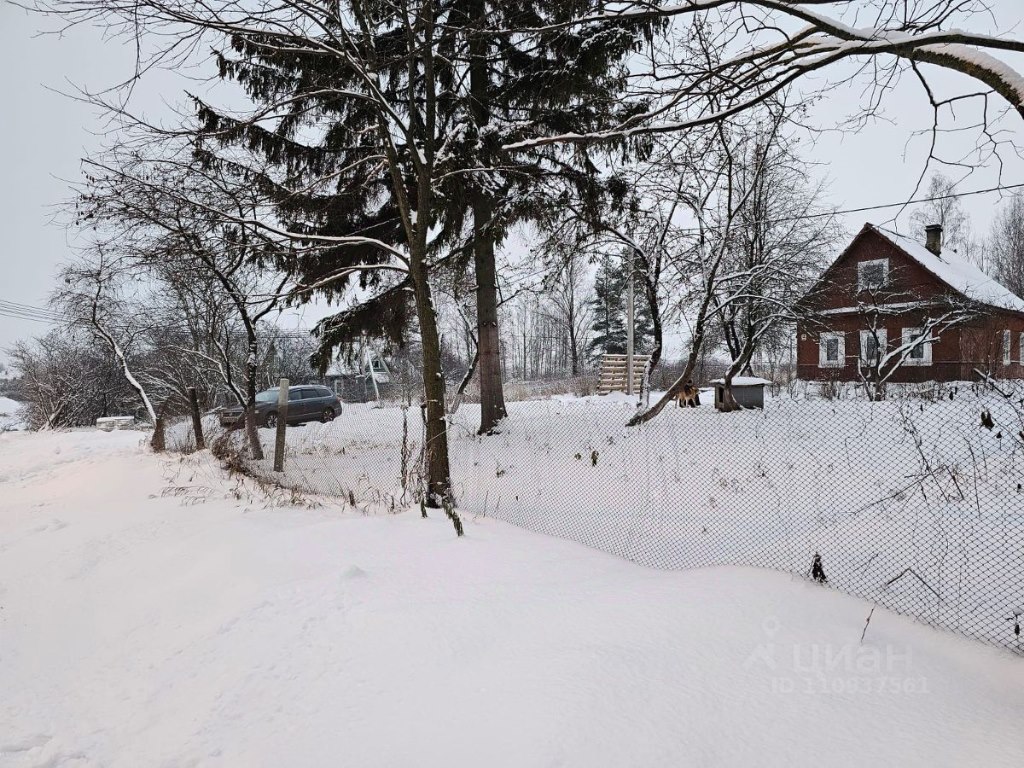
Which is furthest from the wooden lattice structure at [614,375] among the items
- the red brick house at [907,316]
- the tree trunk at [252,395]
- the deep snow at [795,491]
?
the tree trunk at [252,395]

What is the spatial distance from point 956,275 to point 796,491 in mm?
18190

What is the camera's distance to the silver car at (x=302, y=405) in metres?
14.9

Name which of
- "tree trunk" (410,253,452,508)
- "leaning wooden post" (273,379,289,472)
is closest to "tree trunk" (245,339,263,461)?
"leaning wooden post" (273,379,289,472)

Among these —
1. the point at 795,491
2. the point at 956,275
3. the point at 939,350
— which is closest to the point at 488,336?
the point at 795,491

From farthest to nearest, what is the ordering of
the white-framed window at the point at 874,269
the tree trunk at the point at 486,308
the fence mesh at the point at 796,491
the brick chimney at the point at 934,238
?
the brick chimney at the point at 934,238 < the white-framed window at the point at 874,269 < the tree trunk at the point at 486,308 < the fence mesh at the point at 796,491

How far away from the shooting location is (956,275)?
58.0 feet

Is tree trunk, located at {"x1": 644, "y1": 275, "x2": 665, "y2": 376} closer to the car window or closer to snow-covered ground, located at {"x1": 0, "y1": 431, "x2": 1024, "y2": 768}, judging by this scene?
snow-covered ground, located at {"x1": 0, "y1": 431, "x2": 1024, "y2": 768}

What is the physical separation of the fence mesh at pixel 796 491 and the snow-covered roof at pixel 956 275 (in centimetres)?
1074

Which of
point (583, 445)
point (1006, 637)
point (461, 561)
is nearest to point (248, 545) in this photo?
point (461, 561)

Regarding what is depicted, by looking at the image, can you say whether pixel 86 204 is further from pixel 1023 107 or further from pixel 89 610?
pixel 1023 107

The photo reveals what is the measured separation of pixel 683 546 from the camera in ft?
14.5

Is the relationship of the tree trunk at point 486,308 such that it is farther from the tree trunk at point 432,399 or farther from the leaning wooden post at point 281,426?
the tree trunk at point 432,399

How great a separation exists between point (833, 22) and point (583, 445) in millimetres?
6599

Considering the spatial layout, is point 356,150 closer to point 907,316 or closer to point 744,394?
point 744,394
